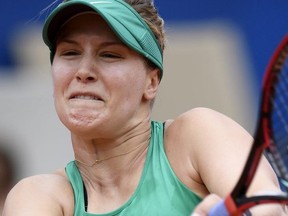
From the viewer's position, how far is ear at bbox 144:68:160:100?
3.11 metres

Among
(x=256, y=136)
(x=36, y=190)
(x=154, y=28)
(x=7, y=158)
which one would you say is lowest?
(x=7, y=158)

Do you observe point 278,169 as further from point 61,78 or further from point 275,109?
point 61,78

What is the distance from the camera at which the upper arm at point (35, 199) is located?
3.04 m

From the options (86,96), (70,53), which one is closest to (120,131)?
(86,96)

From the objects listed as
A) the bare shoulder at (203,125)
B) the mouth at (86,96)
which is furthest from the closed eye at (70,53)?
the bare shoulder at (203,125)

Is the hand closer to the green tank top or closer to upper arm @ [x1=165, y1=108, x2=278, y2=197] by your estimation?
upper arm @ [x1=165, y1=108, x2=278, y2=197]

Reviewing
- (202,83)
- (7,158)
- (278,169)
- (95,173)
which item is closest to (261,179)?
(278,169)

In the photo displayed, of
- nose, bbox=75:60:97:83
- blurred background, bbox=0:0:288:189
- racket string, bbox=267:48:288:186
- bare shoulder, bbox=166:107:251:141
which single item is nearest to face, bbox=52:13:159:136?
nose, bbox=75:60:97:83

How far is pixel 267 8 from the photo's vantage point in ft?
18.0

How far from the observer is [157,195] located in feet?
9.84

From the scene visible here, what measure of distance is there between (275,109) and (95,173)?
71 cm

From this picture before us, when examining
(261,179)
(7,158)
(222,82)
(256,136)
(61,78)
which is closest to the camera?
(256,136)

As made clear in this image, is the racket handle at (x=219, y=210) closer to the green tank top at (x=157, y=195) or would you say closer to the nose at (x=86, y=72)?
the green tank top at (x=157, y=195)

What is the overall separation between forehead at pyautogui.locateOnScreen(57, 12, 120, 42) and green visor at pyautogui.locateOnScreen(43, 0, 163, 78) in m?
0.02
